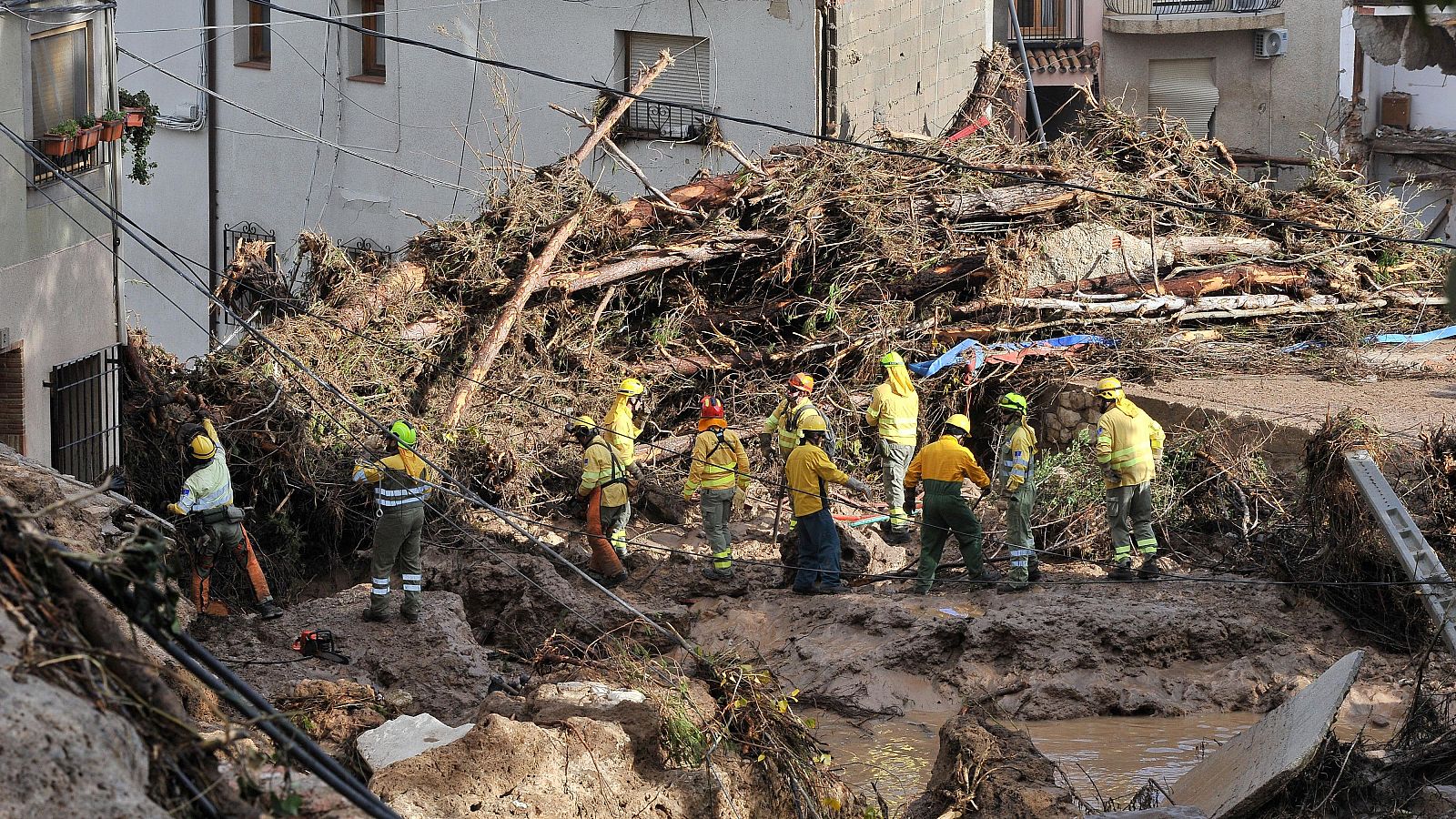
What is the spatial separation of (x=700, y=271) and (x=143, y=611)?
1206 cm

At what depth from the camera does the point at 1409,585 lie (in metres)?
10.3

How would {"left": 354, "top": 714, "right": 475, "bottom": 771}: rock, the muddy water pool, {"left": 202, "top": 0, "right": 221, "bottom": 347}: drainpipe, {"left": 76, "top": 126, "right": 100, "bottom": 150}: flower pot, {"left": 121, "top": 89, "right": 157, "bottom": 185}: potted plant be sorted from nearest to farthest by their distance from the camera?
{"left": 354, "top": 714, "right": 475, "bottom": 771}: rock < the muddy water pool < {"left": 76, "top": 126, "right": 100, "bottom": 150}: flower pot < {"left": 121, "top": 89, "right": 157, "bottom": 185}: potted plant < {"left": 202, "top": 0, "right": 221, "bottom": 347}: drainpipe

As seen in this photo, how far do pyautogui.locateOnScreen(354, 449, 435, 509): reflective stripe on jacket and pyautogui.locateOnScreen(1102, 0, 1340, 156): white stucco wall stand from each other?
19988mm

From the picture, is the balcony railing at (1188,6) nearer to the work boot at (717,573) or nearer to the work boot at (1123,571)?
the work boot at (1123,571)

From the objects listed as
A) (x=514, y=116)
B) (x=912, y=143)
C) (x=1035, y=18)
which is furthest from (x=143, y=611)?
(x=1035, y=18)

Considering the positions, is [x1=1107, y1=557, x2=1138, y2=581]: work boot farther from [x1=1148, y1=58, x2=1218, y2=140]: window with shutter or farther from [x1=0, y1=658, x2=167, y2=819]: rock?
[x1=1148, y1=58, x2=1218, y2=140]: window with shutter

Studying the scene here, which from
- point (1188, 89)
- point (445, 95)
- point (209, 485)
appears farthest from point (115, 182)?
point (1188, 89)

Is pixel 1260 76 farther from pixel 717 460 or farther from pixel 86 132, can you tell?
pixel 86 132

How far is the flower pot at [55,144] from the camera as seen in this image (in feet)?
38.8

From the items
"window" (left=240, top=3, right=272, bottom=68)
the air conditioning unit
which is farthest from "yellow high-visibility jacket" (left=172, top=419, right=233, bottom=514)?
the air conditioning unit

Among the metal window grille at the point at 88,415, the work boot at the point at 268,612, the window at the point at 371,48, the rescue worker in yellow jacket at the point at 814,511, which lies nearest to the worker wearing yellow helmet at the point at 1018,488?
the rescue worker in yellow jacket at the point at 814,511

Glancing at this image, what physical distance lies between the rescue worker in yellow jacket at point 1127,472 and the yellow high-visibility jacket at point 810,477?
6.68ft

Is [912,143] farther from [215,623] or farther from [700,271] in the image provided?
[215,623]

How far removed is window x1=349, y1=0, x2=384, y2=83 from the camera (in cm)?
2128
